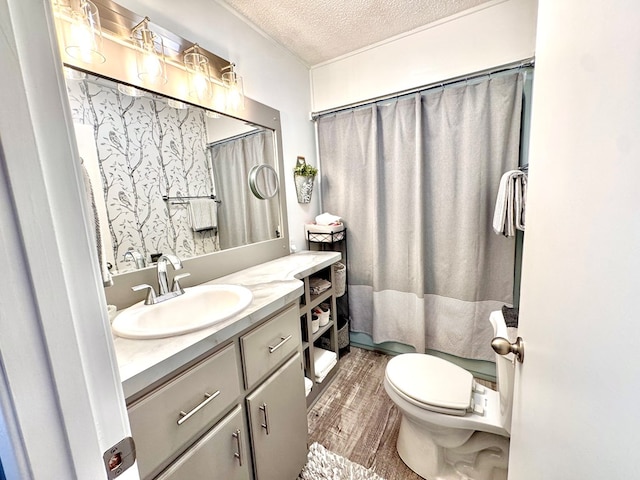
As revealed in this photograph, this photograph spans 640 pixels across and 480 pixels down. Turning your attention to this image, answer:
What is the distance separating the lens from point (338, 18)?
1539mm

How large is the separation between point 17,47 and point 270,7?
1.63 m

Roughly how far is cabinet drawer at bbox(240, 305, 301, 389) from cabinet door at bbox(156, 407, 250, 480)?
13 cm

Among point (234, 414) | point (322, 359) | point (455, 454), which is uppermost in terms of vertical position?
point (234, 414)

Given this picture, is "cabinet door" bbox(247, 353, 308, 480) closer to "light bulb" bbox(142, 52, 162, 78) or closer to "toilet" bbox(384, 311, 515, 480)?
"toilet" bbox(384, 311, 515, 480)

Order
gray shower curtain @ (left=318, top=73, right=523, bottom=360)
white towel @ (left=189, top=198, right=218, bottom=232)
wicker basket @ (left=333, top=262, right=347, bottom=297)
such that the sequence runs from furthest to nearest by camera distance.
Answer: wicker basket @ (left=333, top=262, right=347, bottom=297), gray shower curtain @ (left=318, top=73, right=523, bottom=360), white towel @ (left=189, top=198, right=218, bottom=232)

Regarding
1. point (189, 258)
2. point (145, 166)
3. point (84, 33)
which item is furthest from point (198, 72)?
point (189, 258)

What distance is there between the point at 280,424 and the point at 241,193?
1.19 meters

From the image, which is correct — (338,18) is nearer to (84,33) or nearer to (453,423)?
(84,33)

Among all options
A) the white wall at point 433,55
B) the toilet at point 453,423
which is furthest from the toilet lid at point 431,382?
the white wall at point 433,55

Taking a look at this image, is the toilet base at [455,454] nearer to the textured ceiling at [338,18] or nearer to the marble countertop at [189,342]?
the marble countertop at [189,342]

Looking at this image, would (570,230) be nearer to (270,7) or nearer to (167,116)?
(167,116)

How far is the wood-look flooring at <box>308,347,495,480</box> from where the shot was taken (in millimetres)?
1274

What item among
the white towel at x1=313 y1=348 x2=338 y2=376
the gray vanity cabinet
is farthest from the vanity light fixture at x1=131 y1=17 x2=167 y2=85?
the white towel at x1=313 y1=348 x2=338 y2=376

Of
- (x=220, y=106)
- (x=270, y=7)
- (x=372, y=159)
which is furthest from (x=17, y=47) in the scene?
(x=372, y=159)
